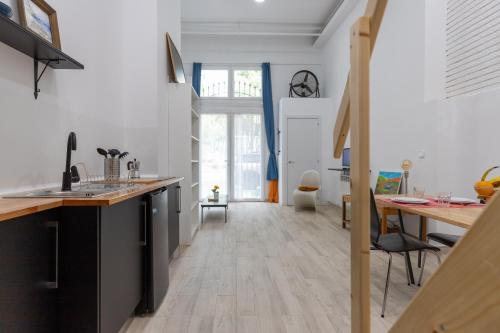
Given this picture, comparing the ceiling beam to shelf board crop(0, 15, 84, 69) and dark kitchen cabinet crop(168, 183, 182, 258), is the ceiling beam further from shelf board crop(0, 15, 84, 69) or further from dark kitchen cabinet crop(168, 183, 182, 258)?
shelf board crop(0, 15, 84, 69)

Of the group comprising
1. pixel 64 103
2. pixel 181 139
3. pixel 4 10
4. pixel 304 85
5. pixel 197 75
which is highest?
pixel 197 75

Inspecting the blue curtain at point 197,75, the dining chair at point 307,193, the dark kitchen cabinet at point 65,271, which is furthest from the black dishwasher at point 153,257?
the blue curtain at point 197,75

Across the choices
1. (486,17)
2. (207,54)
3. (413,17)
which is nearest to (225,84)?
(207,54)

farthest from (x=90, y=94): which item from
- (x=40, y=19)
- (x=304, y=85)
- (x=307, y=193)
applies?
(x=304, y=85)

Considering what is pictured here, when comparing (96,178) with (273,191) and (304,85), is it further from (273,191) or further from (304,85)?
(304,85)

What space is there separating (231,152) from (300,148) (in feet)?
5.69

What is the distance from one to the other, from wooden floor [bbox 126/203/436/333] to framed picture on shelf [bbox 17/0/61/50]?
6.09 ft

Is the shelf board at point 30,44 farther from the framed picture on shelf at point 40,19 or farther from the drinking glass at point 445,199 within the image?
the drinking glass at point 445,199

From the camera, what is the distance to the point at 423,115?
12.1 ft

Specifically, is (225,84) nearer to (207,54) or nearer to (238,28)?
(207,54)

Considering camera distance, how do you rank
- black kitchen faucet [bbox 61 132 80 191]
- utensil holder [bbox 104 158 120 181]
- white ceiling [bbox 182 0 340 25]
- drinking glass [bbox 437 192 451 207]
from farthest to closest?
white ceiling [bbox 182 0 340 25] → utensil holder [bbox 104 158 120 181] → drinking glass [bbox 437 192 451 207] → black kitchen faucet [bbox 61 132 80 191]

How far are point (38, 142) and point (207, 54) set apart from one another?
6261mm

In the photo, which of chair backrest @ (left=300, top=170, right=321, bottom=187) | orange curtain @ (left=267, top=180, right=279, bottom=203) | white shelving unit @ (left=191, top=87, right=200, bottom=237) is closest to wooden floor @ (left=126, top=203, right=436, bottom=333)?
white shelving unit @ (left=191, top=87, right=200, bottom=237)

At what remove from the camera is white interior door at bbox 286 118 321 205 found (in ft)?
22.8
